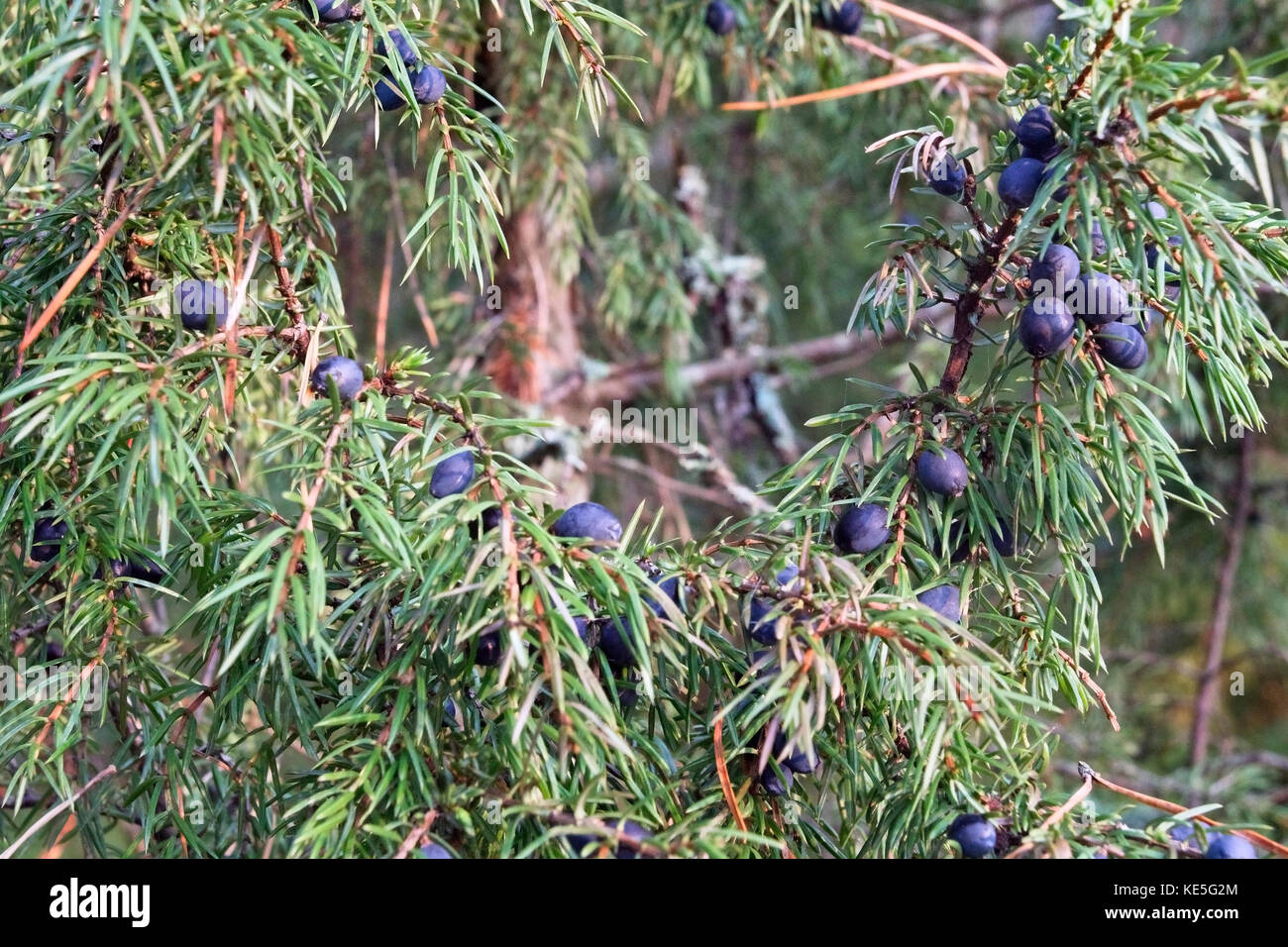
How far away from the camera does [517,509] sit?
63 cm

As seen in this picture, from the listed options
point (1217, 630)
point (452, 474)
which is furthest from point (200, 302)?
point (1217, 630)

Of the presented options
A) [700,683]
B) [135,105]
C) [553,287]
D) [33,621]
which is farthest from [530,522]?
[553,287]

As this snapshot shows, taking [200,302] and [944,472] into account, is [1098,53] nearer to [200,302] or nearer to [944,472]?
[944,472]

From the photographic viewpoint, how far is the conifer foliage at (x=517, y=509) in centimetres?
58

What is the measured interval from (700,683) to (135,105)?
20.0 inches

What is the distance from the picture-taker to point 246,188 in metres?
0.57

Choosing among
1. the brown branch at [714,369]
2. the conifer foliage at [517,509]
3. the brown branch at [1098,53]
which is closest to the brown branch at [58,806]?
the conifer foliage at [517,509]

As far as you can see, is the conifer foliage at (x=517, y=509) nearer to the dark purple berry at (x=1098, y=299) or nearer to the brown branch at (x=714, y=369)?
the dark purple berry at (x=1098, y=299)

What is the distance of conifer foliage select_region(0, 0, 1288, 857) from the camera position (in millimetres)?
581

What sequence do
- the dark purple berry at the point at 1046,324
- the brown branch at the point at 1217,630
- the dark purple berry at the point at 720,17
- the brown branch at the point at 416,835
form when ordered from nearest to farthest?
1. the brown branch at the point at 416,835
2. the dark purple berry at the point at 1046,324
3. the dark purple berry at the point at 720,17
4. the brown branch at the point at 1217,630

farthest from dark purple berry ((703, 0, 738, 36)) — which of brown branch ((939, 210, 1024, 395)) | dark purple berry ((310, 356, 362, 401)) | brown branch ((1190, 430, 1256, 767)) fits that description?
brown branch ((1190, 430, 1256, 767))

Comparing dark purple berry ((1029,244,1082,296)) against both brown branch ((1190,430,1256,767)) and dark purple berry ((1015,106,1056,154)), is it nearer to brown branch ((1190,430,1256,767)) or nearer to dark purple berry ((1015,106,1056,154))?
dark purple berry ((1015,106,1056,154))

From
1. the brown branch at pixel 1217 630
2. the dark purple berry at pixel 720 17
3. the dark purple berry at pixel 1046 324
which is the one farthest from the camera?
the brown branch at pixel 1217 630
